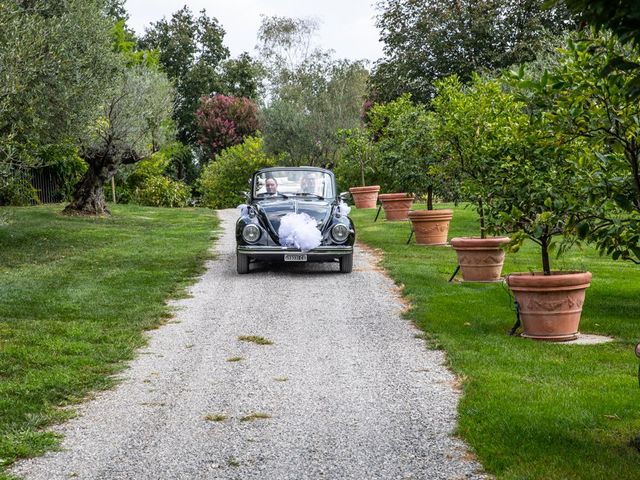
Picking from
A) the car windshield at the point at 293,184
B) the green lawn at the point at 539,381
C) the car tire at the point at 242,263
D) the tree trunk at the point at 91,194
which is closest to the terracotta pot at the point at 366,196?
the tree trunk at the point at 91,194

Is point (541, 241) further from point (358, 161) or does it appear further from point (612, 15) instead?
point (358, 161)

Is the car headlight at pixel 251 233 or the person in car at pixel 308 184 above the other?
the person in car at pixel 308 184

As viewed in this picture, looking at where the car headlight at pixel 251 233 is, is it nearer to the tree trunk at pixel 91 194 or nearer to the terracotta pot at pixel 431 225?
the terracotta pot at pixel 431 225

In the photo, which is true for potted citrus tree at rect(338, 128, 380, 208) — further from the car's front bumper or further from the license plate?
the license plate

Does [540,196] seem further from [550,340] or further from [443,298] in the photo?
[443,298]

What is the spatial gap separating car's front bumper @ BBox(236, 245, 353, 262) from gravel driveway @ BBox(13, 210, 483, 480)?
2.98 meters

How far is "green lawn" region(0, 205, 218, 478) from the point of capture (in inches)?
253

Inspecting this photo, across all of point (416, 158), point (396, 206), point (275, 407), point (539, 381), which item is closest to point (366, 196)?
point (396, 206)

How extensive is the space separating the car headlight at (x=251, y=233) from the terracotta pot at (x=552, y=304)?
586 centimetres

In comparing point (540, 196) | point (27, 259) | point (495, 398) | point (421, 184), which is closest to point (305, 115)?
point (421, 184)

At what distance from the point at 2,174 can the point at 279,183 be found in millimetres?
4808

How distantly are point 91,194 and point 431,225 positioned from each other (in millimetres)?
13175

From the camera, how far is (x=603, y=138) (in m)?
5.59

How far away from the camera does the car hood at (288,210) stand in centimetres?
1388
